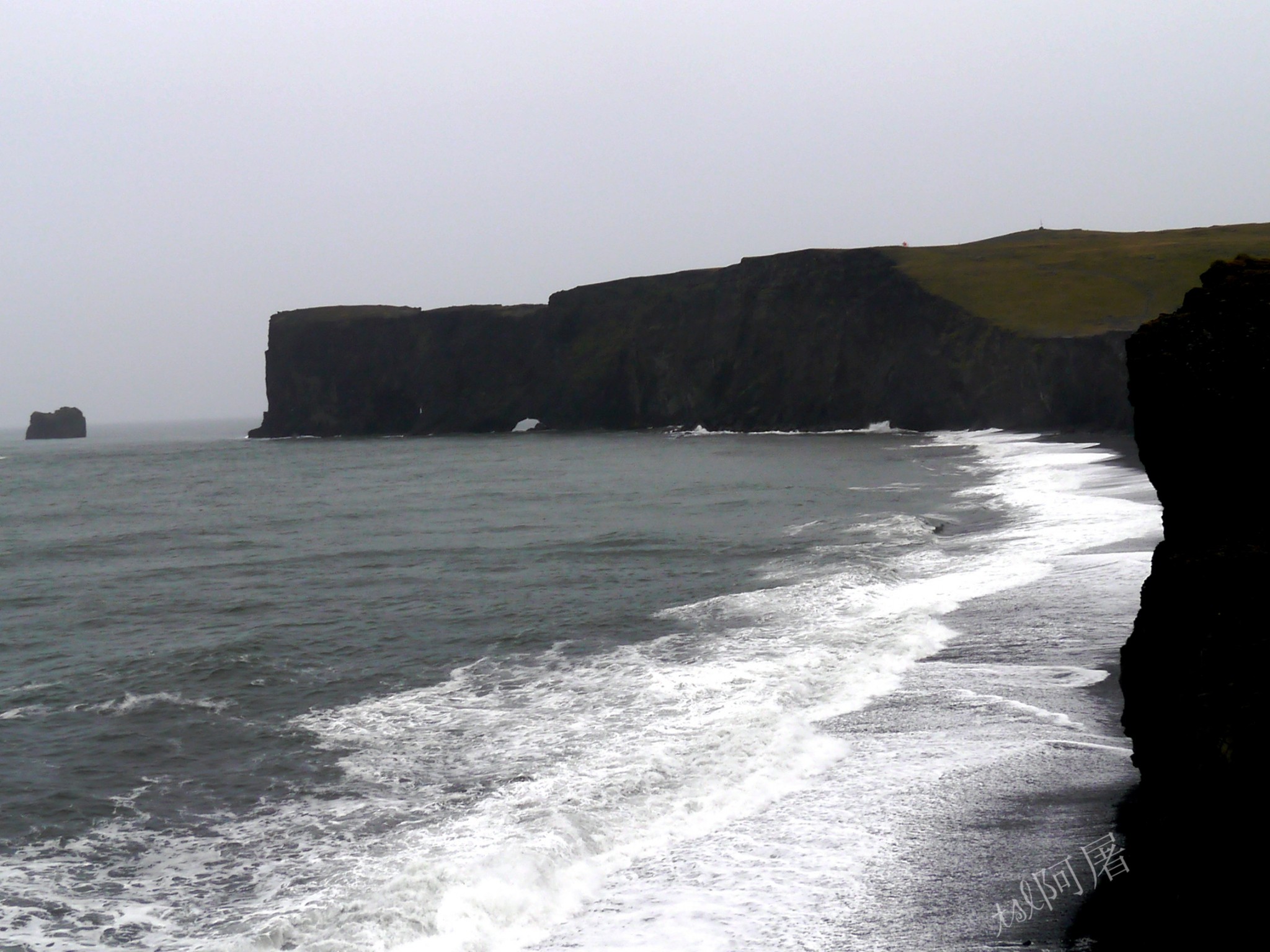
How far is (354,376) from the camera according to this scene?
367 ft

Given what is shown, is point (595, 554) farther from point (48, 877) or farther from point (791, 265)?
point (791, 265)

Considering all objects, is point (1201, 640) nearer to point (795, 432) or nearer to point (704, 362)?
point (795, 432)

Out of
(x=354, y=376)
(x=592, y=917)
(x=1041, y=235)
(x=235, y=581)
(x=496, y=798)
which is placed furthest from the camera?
(x=354, y=376)

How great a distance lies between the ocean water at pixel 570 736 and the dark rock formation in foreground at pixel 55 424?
17488cm

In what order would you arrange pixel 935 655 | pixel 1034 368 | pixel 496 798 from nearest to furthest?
pixel 496 798
pixel 935 655
pixel 1034 368

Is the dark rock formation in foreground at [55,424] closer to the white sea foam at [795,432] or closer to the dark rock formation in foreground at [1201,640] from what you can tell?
the white sea foam at [795,432]

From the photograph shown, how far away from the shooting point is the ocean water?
661 cm

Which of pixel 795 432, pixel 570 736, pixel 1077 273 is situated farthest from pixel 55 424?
pixel 570 736

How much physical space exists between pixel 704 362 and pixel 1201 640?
89.4m

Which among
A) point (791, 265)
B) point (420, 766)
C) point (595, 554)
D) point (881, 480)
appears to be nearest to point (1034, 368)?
point (791, 265)

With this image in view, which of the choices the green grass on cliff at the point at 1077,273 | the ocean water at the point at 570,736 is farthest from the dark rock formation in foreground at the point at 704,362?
the ocean water at the point at 570,736

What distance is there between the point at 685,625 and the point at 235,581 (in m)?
10.2

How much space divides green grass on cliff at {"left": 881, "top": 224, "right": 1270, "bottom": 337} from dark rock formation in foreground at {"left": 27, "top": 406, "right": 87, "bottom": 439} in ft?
485

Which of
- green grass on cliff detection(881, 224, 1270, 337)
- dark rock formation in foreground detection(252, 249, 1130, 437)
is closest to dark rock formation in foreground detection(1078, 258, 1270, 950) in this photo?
dark rock formation in foreground detection(252, 249, 1130, 437)
